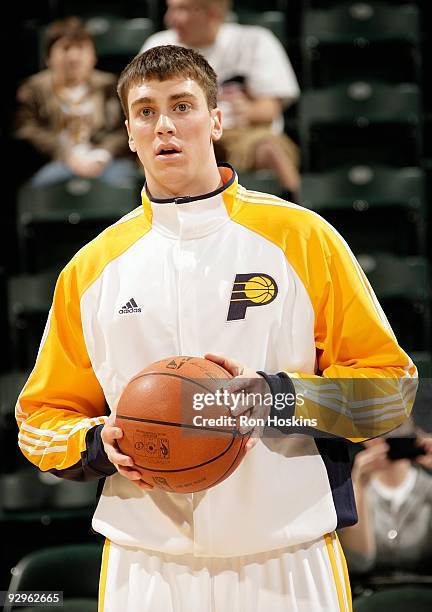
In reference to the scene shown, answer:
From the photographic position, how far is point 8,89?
604 centimetres

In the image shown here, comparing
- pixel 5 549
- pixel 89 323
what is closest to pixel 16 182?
pixel 5 549

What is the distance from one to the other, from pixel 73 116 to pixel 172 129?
11.5 feet

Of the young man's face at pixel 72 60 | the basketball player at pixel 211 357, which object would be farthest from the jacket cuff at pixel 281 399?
the young man's face at pixel 72 60

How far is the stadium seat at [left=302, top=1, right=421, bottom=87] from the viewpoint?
6.16 m

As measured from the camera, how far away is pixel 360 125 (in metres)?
5.96

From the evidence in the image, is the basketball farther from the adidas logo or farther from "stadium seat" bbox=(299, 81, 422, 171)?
"stadium seat" bbox=(299, 81, 422, 171)

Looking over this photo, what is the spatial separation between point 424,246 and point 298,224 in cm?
333

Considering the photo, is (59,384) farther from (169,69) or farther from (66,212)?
(66,212)

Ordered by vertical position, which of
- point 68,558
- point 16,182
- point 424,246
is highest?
point 16,182

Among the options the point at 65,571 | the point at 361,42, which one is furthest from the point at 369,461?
the point at 361,42

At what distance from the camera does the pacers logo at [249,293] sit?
2260 mm

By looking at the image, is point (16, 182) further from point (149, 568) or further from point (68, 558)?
point (149, 568)

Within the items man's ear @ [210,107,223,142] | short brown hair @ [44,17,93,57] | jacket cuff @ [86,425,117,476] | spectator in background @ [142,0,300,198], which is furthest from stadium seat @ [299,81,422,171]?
jacket cuff @ [86,425,117,476]

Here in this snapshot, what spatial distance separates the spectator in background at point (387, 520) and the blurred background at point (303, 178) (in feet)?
3.69
